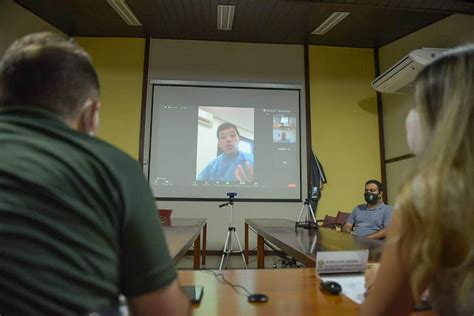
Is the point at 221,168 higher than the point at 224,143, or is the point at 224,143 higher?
the point at 224,143

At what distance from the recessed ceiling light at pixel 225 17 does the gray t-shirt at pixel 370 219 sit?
289 cm

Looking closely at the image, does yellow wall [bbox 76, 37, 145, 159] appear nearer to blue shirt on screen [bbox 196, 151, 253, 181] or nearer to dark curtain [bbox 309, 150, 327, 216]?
blue shirt on screen [bbox 196, 151, 253, 181]

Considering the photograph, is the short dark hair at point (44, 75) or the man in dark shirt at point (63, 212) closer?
the man in dark shirt at point (63, 212)

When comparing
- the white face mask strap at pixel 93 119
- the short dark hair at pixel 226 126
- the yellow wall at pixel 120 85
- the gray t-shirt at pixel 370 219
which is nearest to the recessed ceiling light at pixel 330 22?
the short dark hair at pixel 226 126

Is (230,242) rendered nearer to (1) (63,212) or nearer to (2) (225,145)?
(2) (225,145)

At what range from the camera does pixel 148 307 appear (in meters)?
0.57

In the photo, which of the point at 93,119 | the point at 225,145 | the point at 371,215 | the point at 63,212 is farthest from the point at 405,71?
the point at 63,212

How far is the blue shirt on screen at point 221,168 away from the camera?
473 cm

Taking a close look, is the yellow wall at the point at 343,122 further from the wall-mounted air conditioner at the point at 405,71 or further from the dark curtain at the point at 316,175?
the wall-mounted air conditioner at the point at 405,71

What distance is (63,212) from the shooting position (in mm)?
503

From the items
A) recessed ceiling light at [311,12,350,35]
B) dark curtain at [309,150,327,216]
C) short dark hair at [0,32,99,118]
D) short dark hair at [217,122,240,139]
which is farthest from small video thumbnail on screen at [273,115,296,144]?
short dark hair at [0,32,99,118]

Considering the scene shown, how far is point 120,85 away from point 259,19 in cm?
228

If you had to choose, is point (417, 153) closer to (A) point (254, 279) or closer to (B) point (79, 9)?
(A) point (254, 279)

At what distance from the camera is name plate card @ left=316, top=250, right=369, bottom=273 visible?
1.18m
